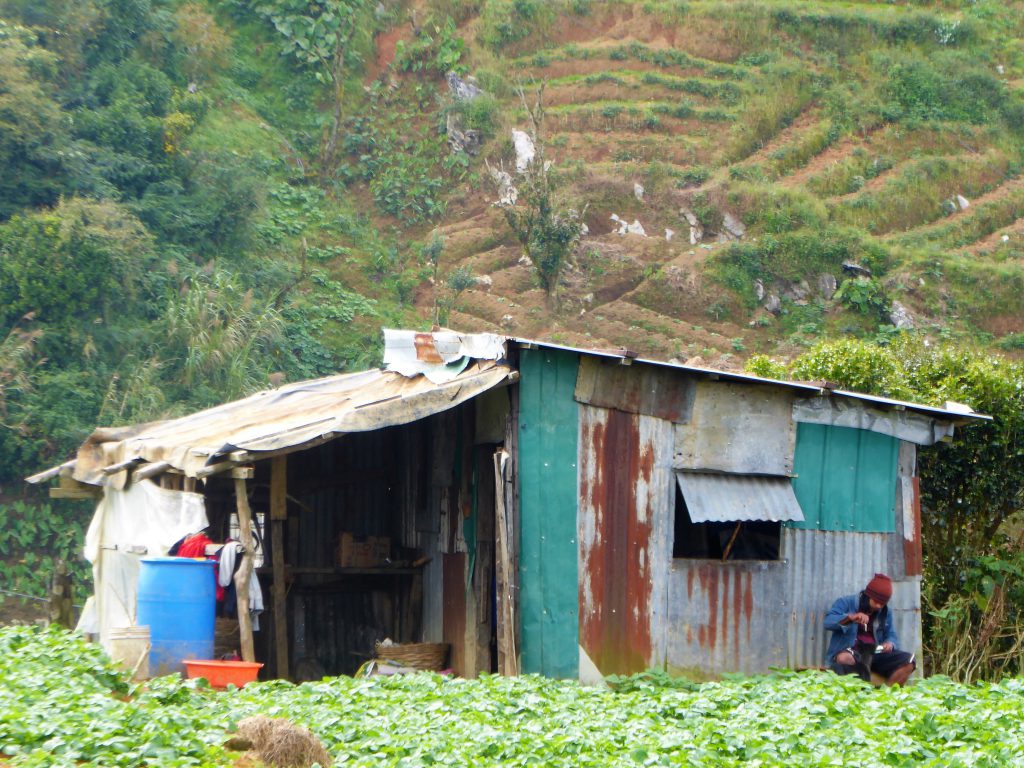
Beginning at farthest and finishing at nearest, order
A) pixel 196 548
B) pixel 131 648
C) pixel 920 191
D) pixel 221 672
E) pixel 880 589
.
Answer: pixel 920 191, pixel 880 589, pixel 196 548, pixel 221 672, pixel 131 648

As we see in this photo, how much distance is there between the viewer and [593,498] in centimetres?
1052

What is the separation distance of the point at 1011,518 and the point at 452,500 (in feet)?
21.7

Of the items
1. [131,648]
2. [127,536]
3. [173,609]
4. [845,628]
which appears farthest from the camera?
[127,536]

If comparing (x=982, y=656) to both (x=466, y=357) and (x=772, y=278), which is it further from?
(x=772, y=278)

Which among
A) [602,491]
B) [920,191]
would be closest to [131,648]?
[602,491]

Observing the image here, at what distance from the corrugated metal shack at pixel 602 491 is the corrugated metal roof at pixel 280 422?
0.09 feet

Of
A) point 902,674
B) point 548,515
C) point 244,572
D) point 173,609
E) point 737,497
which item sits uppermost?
point 737,497

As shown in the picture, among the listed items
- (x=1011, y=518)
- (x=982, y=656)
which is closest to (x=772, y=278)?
(x=1011, y=518)

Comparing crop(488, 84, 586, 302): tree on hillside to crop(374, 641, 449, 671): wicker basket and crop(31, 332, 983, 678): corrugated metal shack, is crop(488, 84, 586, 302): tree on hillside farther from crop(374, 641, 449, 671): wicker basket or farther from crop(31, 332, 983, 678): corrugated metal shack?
crop(374, 641, 449, 671): wicker basket

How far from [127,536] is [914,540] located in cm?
756

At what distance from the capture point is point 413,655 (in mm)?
11406

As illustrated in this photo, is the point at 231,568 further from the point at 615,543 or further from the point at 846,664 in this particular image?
the point at 846,664

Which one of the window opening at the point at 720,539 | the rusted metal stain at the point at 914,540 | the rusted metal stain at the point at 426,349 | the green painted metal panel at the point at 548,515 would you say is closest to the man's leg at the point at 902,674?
the rusted metal stain at the point at 914,540

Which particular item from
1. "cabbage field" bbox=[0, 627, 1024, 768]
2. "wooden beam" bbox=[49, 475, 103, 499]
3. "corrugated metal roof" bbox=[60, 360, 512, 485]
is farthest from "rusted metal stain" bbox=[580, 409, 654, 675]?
"wooden beam" bbox=[49, 475, 103, 499]
